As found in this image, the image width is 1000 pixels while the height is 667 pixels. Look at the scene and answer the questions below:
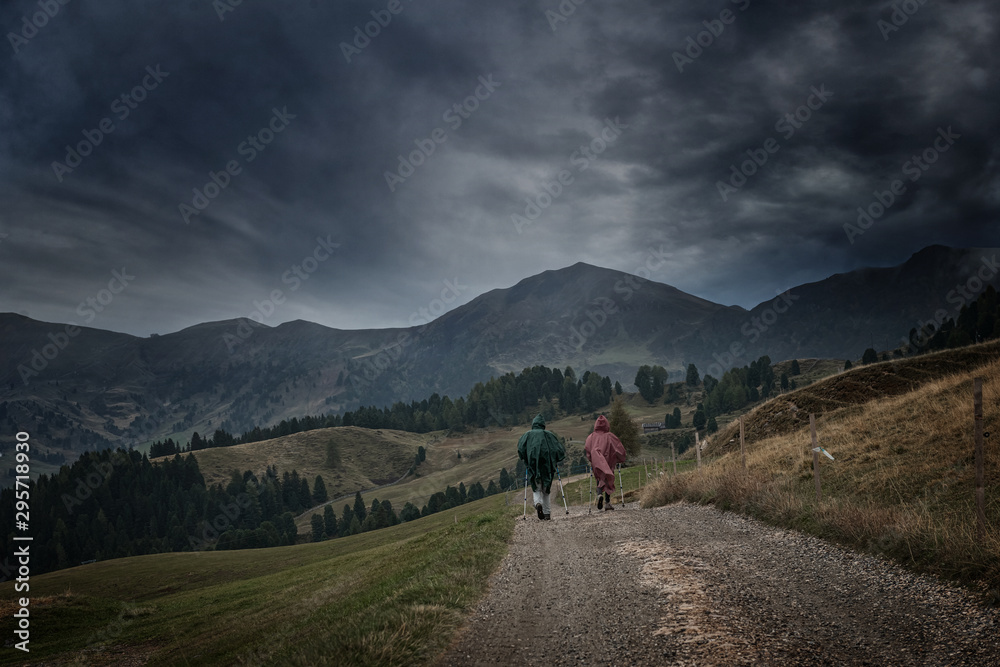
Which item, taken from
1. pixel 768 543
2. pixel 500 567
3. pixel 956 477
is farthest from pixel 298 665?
pixel 956 477

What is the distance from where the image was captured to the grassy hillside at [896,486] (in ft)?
26.9

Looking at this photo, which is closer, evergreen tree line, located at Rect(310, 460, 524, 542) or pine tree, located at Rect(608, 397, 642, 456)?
pine tree, located at Rect(608, 397, 642, 456)

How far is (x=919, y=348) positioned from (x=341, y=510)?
646 feet

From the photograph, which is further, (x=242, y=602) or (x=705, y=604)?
(x=242, y=602)

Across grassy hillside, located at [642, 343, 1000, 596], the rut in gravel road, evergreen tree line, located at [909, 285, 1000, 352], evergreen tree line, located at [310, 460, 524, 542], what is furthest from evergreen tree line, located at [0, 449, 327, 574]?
evergreen tree line, located at [909, 285, 1000, 352]

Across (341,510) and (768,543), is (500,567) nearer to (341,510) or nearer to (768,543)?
(768,543)

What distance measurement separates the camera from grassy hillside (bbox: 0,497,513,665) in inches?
291

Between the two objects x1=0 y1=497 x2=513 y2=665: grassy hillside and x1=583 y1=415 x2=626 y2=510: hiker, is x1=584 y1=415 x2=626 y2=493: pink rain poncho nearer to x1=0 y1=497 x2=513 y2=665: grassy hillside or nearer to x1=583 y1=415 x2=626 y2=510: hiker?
x1=583 y1=415 x2=626 y2=510: hiker

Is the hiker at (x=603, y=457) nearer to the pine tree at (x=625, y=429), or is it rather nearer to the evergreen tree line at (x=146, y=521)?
the pine tree at (x=625, y=429)

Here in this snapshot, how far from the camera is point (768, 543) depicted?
11148 millimetres

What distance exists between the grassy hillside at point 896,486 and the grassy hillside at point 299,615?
701cm

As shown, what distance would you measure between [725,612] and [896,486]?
905 centimetres

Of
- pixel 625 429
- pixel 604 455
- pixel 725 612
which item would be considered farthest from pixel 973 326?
pixel 725 612

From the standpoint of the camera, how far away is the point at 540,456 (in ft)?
67.2
